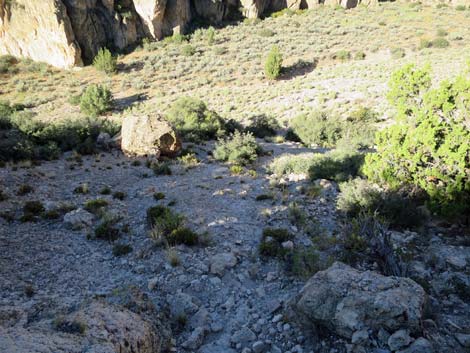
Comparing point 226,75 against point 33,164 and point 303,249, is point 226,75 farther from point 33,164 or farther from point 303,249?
point 303,249

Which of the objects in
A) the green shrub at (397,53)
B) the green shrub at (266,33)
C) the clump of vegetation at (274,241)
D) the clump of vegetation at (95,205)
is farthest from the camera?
the green shrub at (266,33)

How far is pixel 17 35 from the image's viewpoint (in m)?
31.0

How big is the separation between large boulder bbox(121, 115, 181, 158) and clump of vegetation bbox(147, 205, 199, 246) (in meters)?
5.94

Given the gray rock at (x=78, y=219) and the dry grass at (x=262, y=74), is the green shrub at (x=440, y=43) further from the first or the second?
the gray rock at (x=78, y=219)

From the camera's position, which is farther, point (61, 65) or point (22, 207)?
point (61, 65)

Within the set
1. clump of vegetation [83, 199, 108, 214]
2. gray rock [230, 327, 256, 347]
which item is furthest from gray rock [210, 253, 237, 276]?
clump of vegetation [83, 199, 108, 214]

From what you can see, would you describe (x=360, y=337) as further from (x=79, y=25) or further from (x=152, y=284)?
(x=79, y=25)

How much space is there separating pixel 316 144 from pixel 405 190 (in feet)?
31.2

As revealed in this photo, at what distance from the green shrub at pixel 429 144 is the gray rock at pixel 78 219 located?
7447mm

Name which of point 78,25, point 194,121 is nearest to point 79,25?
point 78,25

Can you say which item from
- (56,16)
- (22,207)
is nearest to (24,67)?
(56,16)

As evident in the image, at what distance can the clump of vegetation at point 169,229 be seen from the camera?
6828 millimetres

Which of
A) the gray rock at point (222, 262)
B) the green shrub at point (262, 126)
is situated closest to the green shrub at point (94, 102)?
the green shrub at point (262, 126)

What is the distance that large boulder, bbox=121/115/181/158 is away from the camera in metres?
13.4
